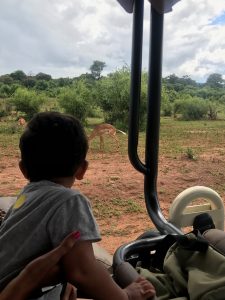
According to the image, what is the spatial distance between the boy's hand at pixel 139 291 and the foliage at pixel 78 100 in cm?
604

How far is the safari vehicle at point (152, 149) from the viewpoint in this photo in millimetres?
1000

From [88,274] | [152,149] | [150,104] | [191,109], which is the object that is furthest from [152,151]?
[191,109]

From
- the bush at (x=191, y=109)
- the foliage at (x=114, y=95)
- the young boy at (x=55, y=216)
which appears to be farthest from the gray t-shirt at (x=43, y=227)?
the bush at (x=191, y=109)

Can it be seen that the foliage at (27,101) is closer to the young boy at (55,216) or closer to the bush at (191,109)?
the bush at (191,109)

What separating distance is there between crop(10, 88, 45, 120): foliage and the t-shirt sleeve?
501 centimetres

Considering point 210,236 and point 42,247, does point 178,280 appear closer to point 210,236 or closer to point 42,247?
point 210,236

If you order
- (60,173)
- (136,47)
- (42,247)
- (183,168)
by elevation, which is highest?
(136,47)

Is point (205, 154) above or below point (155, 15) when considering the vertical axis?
below

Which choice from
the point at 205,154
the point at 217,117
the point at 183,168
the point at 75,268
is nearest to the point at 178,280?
the point at 75,268

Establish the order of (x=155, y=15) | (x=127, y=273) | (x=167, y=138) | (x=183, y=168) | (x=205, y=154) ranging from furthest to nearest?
1. (x=167, y=138)
2. (x=205, y=154)
3. (x=183, y=168)
4. (x=155, y=15)
5. (x=127, y=273)

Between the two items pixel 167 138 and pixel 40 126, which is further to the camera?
pixel 167 138

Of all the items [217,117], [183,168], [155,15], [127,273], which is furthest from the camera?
[217,117]

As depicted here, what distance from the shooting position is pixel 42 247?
0.67 metres

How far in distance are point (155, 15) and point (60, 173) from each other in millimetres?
569
